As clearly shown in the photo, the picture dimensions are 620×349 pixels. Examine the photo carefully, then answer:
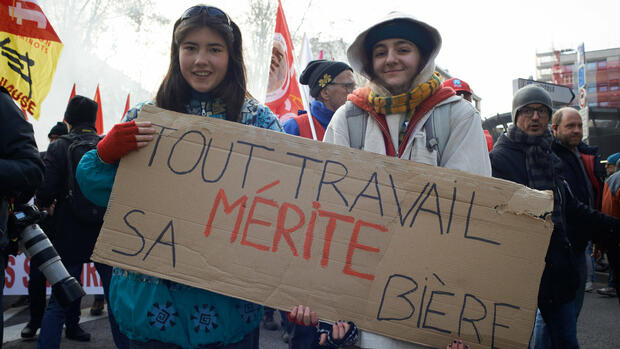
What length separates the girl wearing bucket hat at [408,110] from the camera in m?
1.71

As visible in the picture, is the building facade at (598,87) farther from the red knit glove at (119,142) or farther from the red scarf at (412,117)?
the red knit glove at (119,142)

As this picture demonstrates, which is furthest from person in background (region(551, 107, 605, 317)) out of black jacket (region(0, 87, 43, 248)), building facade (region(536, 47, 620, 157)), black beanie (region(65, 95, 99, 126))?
building facade (region(536, 47, 620, 157))

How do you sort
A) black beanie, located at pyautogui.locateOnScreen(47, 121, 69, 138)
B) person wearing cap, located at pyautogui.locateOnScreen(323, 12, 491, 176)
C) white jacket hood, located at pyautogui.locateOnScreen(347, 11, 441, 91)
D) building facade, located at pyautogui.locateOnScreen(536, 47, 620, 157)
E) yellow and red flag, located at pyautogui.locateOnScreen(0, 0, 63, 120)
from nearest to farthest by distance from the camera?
person wearing cap, located at pyautogui.locateOnScreen(323, 12, 491, 176) → white jacket hood, located at pyautogui.locateOnScreen(347, 11, 441, 91) → yellow and red flag, located at pyautogui.locateOnScreen(0, 0, 63, 120) → black beanie, located at pyautogui.locateOnScreen(47, 121, 69, 138) → building facade, located at pyautogui.locateOnScreen(536, 47, 620, 157)

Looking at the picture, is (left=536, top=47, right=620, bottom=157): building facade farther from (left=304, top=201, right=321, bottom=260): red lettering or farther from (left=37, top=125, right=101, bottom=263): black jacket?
(left=304, top=201, right=321, bottom=260): red lettering

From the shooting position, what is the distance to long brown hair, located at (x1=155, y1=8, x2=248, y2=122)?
5.80 ft

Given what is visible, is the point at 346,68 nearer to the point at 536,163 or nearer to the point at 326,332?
the point at 536,163

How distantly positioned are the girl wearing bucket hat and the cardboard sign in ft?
0.53

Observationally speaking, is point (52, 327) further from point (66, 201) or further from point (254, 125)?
point (254, 125)

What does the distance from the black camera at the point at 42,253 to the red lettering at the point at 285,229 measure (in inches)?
35.7

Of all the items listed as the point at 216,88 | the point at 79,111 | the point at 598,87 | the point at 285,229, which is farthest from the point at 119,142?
the point at 598,87

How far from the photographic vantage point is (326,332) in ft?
5.39

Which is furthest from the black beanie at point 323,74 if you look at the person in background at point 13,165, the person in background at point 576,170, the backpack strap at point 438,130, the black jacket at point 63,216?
the person in background at point 13,165

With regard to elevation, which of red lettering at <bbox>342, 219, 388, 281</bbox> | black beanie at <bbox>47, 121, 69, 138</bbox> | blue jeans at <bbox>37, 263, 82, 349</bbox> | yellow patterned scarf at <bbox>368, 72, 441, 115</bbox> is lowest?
blue jeans at <bbox>37, 263, 82, 349</bbox>

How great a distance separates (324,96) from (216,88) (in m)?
2.17
